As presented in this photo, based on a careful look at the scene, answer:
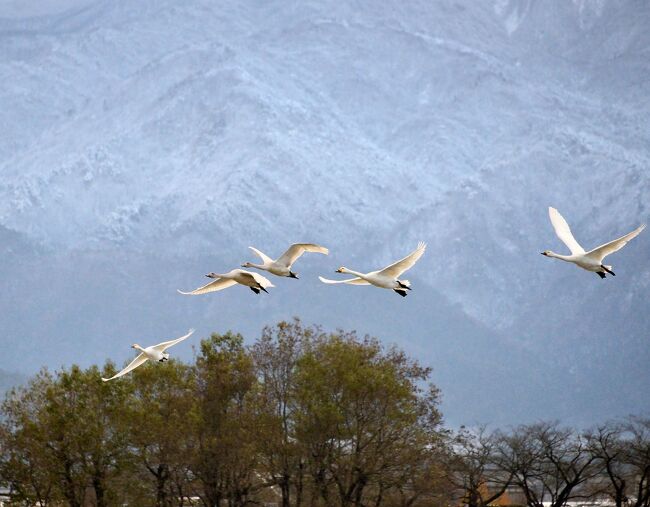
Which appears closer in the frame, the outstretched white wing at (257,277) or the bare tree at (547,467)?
the outstretched white wing at (257,277)

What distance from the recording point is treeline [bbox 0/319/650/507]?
75688 millimetres

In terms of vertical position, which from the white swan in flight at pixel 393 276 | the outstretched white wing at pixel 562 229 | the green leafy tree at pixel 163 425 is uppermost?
the green leafy tree at pixel 163 425

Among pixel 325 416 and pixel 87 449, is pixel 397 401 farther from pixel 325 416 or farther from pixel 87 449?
pixel 87 449

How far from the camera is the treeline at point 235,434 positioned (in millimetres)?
75688

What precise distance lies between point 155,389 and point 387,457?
49.9ft

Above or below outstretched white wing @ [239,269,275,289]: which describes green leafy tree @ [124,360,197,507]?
above

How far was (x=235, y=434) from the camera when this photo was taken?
76.3 metres

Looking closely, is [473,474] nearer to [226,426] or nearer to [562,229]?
[226,426]

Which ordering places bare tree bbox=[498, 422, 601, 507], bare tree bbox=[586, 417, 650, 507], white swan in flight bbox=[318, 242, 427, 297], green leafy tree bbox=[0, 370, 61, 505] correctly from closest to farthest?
1. white swan in flight bbox=[318, 242, 427, 297]
2. green leafy tree bbox=[0, 370, 61, 505]
3. bare tree bbox=[586, 417, 650, 507]
4. bare tree bbox=[498, 422, 601, 507]

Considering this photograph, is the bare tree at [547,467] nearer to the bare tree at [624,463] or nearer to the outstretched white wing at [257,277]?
the bare tree at [624,463]

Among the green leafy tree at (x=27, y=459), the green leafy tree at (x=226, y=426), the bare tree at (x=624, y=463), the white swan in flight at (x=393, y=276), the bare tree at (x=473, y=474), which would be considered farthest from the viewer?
the bare tree at (x=624, y=463)

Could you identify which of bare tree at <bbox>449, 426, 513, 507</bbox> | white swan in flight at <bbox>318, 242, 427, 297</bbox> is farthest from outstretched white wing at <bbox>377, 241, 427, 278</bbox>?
bare tree at <bbox>449, 426, 513, 507</bbox>

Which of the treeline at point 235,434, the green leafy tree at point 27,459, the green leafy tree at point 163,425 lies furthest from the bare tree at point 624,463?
the green leafy tree at point 27,459

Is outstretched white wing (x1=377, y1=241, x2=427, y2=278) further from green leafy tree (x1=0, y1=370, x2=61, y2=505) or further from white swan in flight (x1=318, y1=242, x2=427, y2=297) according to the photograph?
green leafy tree (x1=0, y1=370, x2=61, y2=505)
